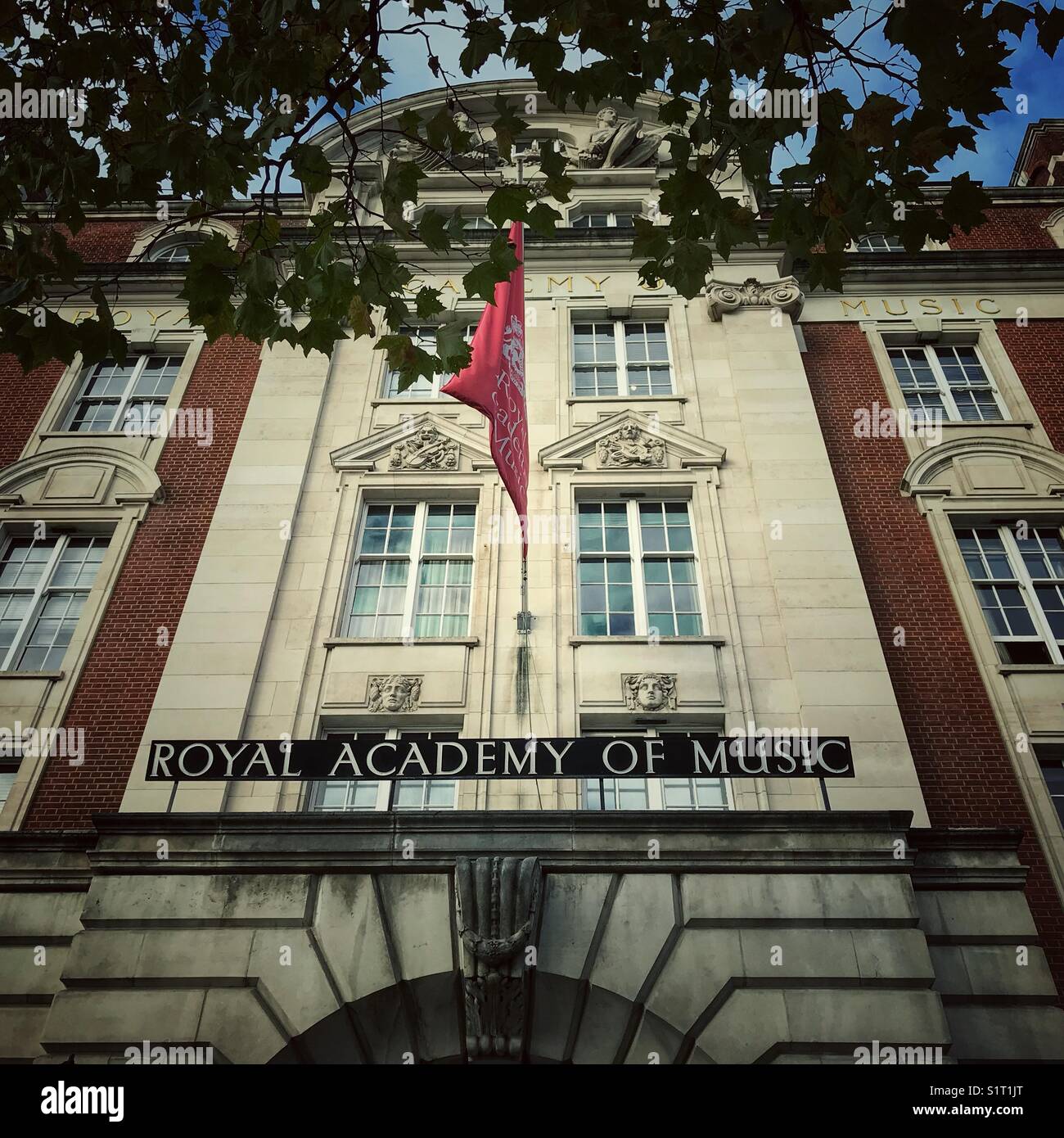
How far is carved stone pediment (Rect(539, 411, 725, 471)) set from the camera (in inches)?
560

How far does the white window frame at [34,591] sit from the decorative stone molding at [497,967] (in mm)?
7307

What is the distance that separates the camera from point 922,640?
12281mm

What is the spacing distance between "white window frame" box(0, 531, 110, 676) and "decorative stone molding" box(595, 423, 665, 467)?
8047mm

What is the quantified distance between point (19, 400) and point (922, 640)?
15.6m

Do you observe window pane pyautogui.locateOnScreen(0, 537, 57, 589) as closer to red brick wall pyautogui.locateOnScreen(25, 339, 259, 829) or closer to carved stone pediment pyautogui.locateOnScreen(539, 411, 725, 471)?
red brick wall pyautogui.locateOnScreen(25, 339, 259, 829)

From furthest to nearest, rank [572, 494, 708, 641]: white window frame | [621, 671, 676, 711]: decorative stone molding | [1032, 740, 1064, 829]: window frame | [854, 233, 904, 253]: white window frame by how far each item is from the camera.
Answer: [854, 233, 904, 253]: white window frame < [572, 494, 708, 641]: white window frame < [621, 671, 676, 711]: decorative stone molding < [1032, 740, 1064, 829]: window frame

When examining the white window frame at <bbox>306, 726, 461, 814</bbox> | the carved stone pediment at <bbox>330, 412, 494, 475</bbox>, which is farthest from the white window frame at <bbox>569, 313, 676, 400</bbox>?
the white window frame at <bbox>306, 726, 461, 814</bbox>

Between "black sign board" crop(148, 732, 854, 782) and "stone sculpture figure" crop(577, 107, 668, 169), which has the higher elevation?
"stone sculpture figure" crop(577, 107, 668, 169)

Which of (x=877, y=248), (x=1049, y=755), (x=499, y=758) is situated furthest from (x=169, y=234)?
(x=1049, y=755)

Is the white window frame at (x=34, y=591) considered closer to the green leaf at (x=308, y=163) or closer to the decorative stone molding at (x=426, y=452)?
the decorative stone molding at (x=426, y=452)

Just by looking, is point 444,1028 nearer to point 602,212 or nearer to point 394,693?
point 394,693

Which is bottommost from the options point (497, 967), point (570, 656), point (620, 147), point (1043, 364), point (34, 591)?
point (497, 967)

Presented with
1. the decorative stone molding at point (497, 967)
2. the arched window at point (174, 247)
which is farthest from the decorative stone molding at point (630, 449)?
the arched window at point (174, 247)
